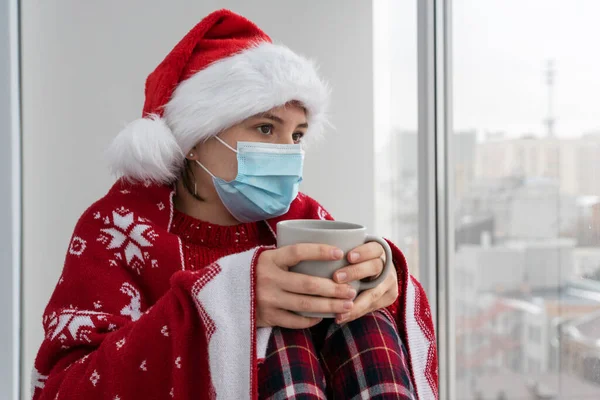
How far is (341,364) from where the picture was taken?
822 millimetres

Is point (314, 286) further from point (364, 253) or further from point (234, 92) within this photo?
point (234, 92)

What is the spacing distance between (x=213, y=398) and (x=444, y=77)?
1094 millimetres

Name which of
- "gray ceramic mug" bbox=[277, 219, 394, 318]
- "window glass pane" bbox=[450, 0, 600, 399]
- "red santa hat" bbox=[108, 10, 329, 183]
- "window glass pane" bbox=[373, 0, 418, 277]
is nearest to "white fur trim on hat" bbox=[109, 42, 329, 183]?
"red santa hat" bbox=[108, 10, 329, 183]

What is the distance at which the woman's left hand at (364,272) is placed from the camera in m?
0.68

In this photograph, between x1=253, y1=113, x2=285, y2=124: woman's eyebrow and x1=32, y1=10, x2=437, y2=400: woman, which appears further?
x1=253, y1=113, x2=285, y2=124: woman's eyebrow

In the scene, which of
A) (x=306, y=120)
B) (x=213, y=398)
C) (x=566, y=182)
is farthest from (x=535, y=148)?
(x=213, y=398)

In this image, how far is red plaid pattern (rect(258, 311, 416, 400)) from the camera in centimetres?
75

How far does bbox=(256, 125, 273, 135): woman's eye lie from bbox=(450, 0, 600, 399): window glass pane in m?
0.55

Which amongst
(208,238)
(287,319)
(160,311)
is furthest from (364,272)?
(208,238)

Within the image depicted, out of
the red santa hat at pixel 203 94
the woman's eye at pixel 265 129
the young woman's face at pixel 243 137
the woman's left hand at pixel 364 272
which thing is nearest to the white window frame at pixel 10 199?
the red santa hat at pixel 203 94

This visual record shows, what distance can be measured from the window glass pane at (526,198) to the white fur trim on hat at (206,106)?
1.61 feet

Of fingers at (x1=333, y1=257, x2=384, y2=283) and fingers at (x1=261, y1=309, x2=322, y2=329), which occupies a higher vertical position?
fingers at (x1=333, y1=257, x2=384, y2=283)

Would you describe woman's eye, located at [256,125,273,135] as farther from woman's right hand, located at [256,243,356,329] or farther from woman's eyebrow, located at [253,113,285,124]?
woman's right hand, located at [256,243,356,329]

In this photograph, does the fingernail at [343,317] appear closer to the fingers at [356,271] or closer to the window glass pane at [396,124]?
the fingers at [356,271]
